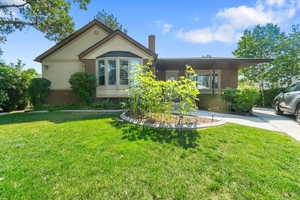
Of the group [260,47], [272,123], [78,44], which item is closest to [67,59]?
[78,44]

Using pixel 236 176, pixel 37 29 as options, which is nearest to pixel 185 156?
pixel 236 176

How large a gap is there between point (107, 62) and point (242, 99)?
866cm

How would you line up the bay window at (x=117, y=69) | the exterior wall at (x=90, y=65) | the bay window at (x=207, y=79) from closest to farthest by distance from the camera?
the bay window at (x=117, y=69) → the exterior wall at (x=90, y=65) → the bay window at (x=207, y=79)

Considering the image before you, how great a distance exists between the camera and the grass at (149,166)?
6.19ft

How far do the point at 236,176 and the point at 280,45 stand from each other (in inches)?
825

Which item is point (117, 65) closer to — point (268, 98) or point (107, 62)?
point (107, 62)

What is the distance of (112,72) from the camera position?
360 inches

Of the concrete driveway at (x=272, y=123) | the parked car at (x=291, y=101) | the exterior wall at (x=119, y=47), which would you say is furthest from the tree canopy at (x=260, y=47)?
the exterior wall at (x=119, y=47)

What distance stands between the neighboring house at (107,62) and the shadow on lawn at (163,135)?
2901 mm

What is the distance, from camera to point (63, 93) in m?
10.9

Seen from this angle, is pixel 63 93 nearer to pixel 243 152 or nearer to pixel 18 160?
pixel 18 160

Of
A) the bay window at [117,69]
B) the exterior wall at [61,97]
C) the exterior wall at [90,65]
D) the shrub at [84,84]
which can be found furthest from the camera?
the exterior wall at [61,97]

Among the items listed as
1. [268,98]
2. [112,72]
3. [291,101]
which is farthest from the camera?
[268,98]

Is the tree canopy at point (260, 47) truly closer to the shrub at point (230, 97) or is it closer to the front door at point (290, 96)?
the front door at point (290, 96)
